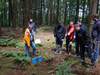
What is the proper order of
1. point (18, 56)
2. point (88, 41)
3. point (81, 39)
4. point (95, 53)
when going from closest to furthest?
point (95, 53) → point (88, 41) → point (81, 39) → point (18, 56)

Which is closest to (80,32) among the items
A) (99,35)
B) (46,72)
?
(99,35)

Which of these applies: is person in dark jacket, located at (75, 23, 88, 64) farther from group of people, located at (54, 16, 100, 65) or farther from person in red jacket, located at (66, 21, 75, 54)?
person in red jacket, located at (66, 21, 75, 54)

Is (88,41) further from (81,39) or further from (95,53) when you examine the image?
(95,53)

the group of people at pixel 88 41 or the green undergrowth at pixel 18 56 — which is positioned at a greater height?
the group of people at pixel 88 41

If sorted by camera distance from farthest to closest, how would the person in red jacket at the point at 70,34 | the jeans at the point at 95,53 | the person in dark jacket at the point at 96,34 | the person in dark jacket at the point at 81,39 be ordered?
the person in red jacket at the point at 70,34 < the person in dark jacket at the point at 81,39 < the jeans at the point at 95,53 < the person in dark jacket at the point at 96,34

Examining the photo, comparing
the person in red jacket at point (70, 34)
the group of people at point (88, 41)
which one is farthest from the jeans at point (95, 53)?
the person in red jacket at point (70, 34)

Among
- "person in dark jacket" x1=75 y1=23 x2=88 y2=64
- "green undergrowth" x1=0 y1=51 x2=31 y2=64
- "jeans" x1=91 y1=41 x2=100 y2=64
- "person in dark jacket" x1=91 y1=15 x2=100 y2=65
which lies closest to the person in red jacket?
"person in dark jacket" x1=75 y1=23 x2=88 y2=64

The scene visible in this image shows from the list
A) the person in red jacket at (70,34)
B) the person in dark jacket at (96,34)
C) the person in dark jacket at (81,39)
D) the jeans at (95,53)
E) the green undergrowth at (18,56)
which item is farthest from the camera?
the person in red jacket at (70,34)

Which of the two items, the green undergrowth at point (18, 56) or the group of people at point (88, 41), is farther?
the green undergrowth at point (18, 56)

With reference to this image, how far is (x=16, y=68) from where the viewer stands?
47.2 feet

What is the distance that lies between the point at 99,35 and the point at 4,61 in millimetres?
5210

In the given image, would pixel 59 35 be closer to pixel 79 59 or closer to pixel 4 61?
pixel 79 59

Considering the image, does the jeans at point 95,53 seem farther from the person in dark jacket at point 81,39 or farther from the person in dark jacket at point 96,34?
the person in dark jacket at point 81,39

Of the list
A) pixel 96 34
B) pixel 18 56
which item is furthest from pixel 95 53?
pixel 18 56
